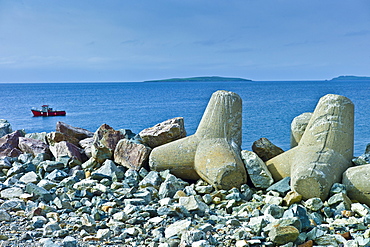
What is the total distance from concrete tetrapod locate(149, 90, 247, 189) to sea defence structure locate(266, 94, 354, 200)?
0.81 metres

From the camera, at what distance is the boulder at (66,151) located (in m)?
8.10

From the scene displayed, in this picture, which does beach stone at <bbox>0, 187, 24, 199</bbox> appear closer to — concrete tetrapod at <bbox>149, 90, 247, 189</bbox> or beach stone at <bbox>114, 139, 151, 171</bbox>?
beach stone at <bbox>114, 139, 151, 171</bbox>

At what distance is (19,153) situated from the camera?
29.2 ft

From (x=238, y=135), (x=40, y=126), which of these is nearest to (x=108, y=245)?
(x=238, y=135)

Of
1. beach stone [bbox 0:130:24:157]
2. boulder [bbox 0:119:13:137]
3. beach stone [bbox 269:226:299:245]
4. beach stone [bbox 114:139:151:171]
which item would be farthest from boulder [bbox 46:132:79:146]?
beach stone [bbox 269:226:299:245]

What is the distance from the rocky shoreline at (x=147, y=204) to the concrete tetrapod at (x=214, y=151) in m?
0.13

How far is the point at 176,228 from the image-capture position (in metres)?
4.78

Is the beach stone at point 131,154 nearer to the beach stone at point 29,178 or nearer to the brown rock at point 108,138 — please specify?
the brown rock at point 108,138

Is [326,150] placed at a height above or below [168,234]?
above

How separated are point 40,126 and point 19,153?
56.9 feet

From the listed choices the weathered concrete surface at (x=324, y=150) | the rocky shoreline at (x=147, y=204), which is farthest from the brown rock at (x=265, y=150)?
the weathered concrete surface at (x=324, y=150)

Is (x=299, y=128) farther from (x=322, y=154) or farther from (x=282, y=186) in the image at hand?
(x=282, y=186)

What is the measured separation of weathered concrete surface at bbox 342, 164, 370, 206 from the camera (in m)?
6.06

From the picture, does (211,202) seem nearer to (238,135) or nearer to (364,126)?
(238,135)
